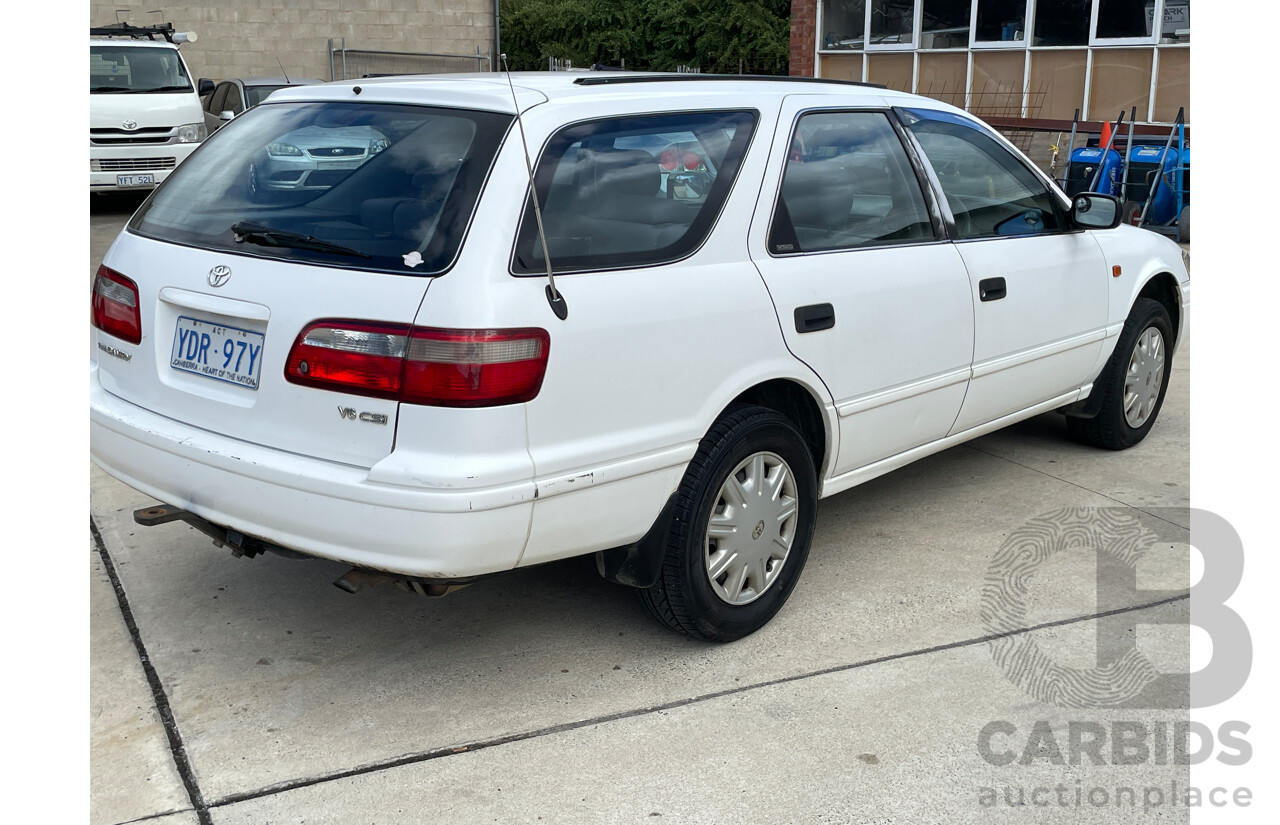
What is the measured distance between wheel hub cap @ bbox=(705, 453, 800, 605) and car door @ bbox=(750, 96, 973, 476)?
32 centimetres

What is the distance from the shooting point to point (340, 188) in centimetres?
318

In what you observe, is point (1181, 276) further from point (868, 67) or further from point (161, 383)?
point (868, 67)

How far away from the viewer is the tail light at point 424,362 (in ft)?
9.15

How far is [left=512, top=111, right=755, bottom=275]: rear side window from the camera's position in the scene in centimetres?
306

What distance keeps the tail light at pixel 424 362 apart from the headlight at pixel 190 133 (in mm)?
12182

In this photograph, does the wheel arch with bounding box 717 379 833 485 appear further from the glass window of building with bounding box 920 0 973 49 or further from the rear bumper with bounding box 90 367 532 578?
the glass window of building with bounding box 920 0 973 49

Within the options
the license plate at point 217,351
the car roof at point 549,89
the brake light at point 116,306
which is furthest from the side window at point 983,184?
the brake light at point 116,306

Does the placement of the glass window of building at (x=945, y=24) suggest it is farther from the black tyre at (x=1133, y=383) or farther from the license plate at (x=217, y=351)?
the license plate at (x=217, y=351)

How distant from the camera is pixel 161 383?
3.27 meters

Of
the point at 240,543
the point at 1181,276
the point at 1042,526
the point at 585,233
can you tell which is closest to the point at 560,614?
the point at 240,543

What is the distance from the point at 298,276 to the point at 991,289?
8.45ft

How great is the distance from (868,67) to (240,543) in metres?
16.0

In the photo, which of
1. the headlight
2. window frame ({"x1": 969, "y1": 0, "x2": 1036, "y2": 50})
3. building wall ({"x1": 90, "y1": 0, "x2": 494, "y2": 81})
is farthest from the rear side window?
building wall ({"x1": 90, "y1": 0, "x2": 494, "y2": 81})

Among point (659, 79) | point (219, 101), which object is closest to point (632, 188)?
point (659, 79)
